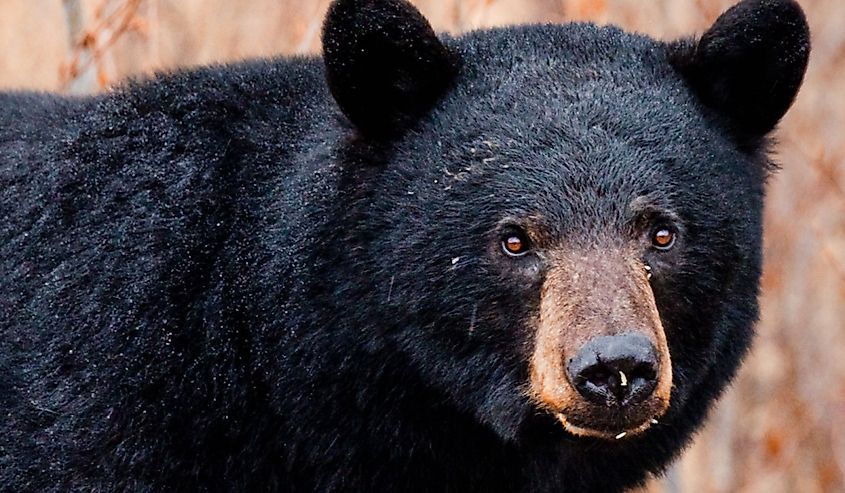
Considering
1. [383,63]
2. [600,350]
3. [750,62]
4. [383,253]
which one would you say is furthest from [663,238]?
[383,63]

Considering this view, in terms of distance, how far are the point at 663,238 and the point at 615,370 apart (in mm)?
564

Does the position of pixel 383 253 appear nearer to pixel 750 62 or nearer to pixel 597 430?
pixel 597 430

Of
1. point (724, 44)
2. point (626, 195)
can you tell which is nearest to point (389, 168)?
point (626, 195)

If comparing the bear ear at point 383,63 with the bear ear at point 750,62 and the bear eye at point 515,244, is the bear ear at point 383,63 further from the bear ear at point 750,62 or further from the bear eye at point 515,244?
the bear ear at point 750,62

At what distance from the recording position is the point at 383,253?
4258 mm

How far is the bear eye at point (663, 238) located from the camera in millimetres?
4109

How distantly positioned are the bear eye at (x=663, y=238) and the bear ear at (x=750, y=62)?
589mm

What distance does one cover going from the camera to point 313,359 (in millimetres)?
4406

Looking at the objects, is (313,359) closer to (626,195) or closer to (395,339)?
(395,339)

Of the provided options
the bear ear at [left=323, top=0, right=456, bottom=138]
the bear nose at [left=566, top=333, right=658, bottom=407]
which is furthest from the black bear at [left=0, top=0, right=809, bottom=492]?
the bear nose at [left=566, top=333, right=658, bottom=407]

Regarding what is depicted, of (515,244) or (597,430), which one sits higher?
(515,244)

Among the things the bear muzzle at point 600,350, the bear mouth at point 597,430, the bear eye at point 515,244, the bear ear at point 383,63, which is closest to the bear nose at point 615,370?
the bear muzzle at point 600,350

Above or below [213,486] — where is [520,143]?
above

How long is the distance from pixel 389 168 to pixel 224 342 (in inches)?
30.9
